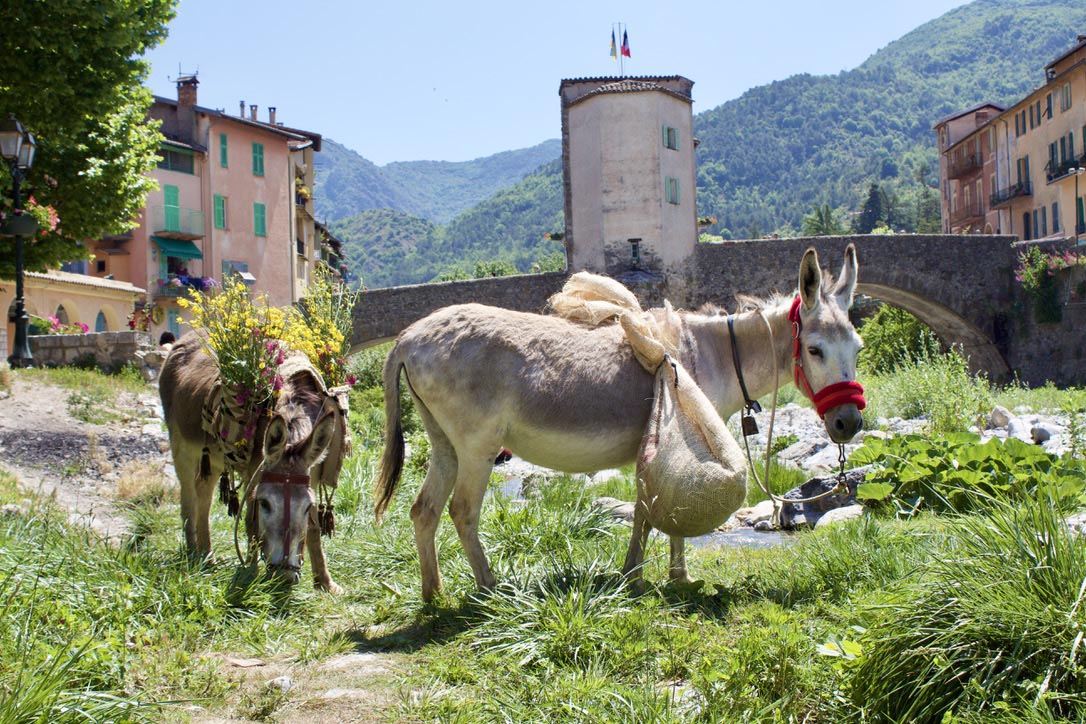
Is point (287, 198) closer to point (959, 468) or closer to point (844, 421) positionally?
point (959, 468)

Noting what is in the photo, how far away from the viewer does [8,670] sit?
3504 mm

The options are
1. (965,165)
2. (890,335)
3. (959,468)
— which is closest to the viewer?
(959,468)

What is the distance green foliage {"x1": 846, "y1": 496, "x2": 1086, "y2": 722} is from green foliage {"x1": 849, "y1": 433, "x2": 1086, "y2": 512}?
118 inches

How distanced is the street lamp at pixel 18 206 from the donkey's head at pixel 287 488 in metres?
8.44

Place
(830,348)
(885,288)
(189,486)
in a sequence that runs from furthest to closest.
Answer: (885,288)
(189,486)
(830,348)

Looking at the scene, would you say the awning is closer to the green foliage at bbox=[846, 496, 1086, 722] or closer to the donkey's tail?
the donkey's tail

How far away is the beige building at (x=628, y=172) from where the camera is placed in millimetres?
38750

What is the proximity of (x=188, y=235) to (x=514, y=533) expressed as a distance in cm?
3923

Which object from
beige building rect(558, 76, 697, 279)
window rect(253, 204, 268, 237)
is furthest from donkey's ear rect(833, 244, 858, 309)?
window rect(253, 204, 268, 237)

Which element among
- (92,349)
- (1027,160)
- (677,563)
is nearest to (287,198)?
(92,349)

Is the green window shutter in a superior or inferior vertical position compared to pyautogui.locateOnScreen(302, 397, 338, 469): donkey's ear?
superior

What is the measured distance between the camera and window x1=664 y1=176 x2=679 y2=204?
39250mm

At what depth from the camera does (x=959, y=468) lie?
24.3ft

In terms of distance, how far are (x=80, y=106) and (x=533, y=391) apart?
9738mm
